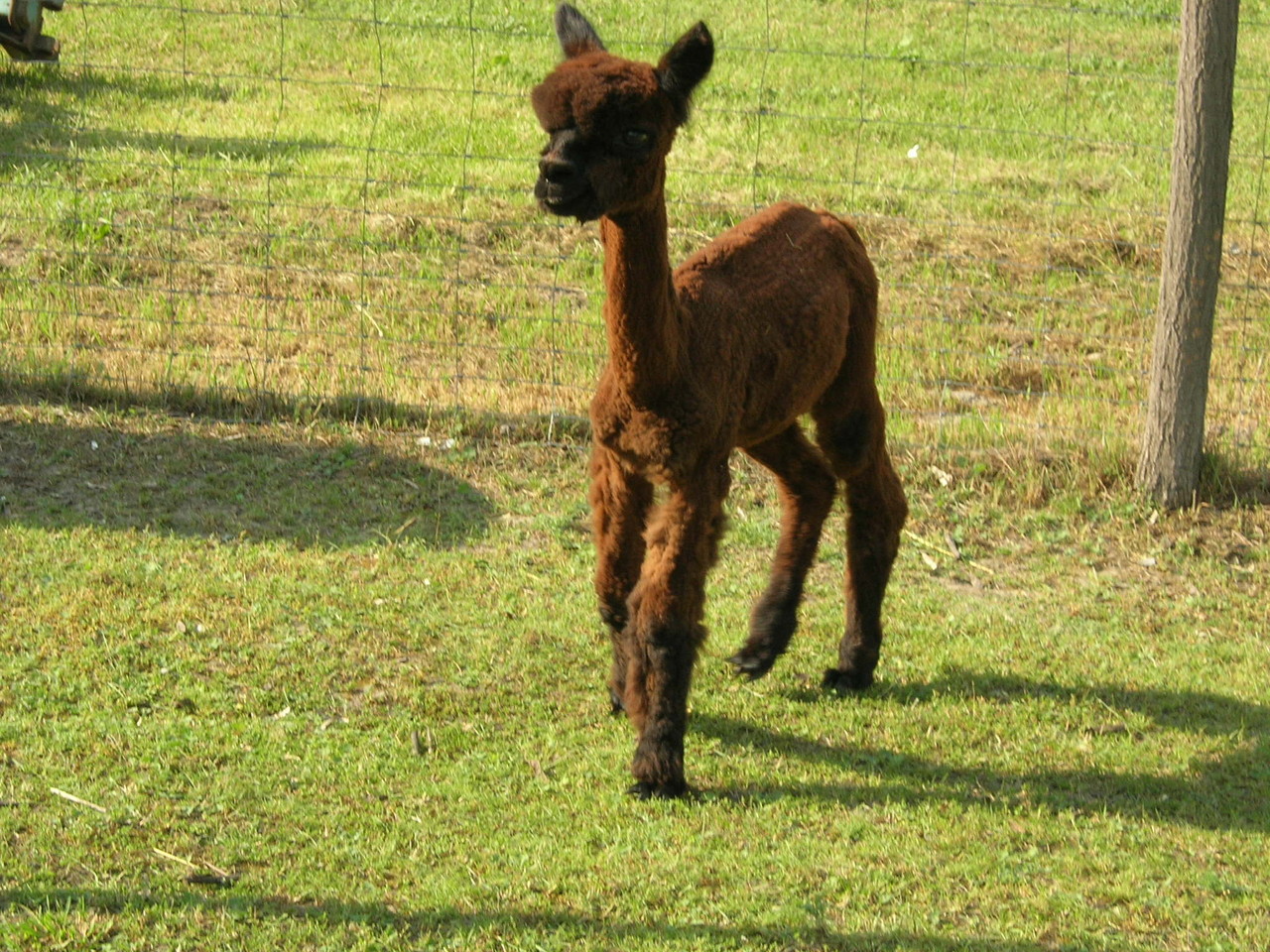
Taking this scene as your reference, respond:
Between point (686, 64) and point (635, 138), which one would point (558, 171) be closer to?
point (635, 138)

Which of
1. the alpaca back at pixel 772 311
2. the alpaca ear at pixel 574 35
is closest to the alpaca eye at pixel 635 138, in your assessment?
the alpaca ear at pixel 574 35

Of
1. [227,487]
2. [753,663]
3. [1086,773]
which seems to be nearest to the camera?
[1086,773]

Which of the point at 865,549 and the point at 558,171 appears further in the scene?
the point at 865,549

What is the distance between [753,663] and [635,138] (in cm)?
217

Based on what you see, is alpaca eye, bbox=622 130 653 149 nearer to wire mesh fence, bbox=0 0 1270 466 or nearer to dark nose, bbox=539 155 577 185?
dark nose, bbox=539 155 577 185

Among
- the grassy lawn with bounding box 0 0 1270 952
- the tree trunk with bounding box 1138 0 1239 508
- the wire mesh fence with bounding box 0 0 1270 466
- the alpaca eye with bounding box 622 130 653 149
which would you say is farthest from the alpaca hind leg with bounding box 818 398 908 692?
the tree trunk with bounding box 1138 0 1239 508

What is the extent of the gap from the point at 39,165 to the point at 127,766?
6.46 metres

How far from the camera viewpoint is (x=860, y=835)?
479cm

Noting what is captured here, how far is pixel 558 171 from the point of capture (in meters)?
4.15

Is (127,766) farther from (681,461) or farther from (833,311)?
(833,311)

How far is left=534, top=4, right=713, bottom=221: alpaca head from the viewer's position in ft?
13.7

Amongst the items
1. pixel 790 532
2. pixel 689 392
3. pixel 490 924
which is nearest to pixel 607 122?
pixel 689 392

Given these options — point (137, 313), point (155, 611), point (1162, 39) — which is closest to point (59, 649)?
point (155, 611)

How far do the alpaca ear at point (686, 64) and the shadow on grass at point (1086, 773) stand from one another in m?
2.21
